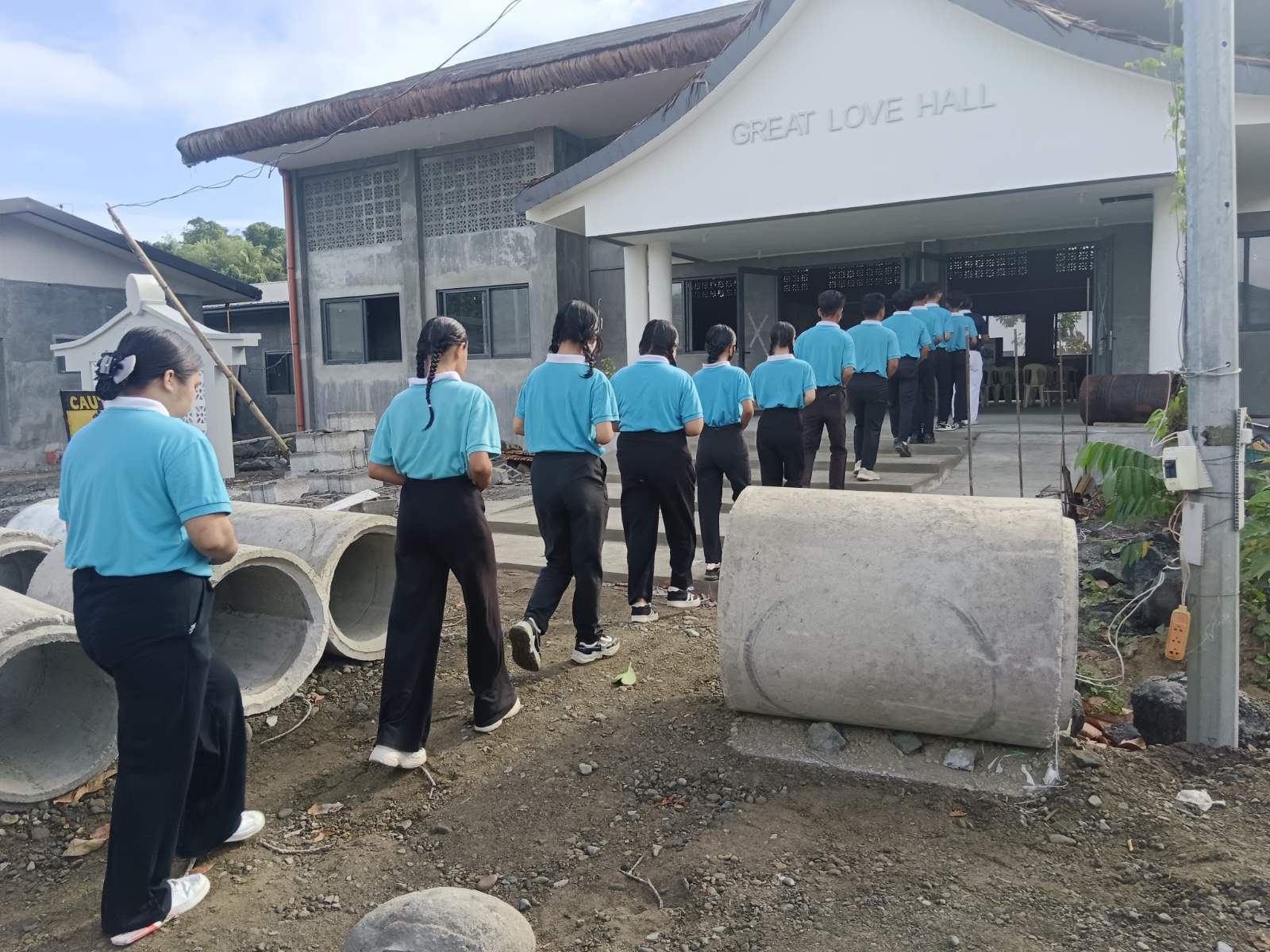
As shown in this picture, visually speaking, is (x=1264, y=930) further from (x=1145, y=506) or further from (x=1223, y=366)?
(x=1145, y=506)

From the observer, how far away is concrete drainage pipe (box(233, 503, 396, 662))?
17.5 ft

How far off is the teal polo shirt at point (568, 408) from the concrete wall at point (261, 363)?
15964mm

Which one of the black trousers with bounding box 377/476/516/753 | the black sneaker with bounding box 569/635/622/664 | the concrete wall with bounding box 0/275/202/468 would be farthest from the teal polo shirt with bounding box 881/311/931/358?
the concrete wall with bounding box 0/275/202/468

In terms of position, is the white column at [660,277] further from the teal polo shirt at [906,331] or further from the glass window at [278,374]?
the glass window at [278,374]

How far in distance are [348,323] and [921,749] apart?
1456cm

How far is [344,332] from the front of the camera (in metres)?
16.5

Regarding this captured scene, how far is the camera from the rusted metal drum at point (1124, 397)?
26.3 ft

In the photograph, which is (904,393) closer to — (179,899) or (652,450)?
(652,450)

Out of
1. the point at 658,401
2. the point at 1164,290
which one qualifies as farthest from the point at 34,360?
the point at 1164,290

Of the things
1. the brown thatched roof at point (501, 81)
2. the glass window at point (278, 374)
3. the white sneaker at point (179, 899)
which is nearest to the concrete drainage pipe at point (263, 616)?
the white sneaker at point (179, 899)

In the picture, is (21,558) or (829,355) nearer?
(21,558)

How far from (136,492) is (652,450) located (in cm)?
328

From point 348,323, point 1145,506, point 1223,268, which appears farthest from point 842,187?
point 348,323

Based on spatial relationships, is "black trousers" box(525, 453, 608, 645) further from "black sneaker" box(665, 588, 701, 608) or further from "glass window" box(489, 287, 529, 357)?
"glass window" box(489, 287, 529, 357)
